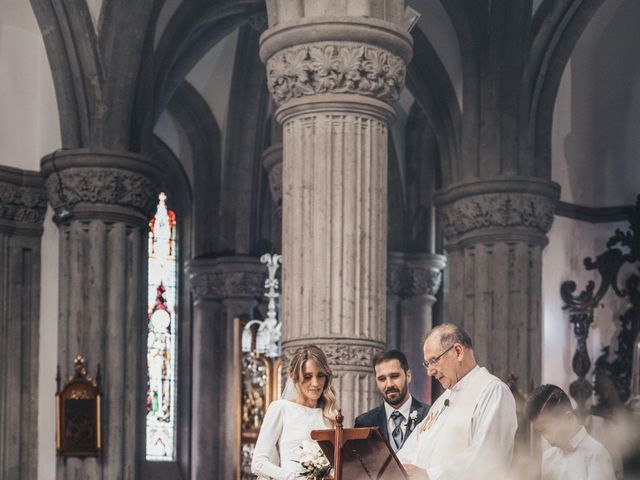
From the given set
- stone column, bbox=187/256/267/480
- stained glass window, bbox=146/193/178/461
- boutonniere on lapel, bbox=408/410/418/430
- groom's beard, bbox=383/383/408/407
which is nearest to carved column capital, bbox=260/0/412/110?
groom's beard, bbox=383/383/408/407

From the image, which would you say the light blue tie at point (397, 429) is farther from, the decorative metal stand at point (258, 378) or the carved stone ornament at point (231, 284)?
the carved stone ornament at point (231, 284)

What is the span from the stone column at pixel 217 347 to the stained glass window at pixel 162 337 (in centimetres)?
79

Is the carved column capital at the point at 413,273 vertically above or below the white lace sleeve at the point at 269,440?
above

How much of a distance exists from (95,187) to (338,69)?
507 cm

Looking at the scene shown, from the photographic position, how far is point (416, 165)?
23.4 metres

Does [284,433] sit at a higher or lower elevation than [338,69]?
lower

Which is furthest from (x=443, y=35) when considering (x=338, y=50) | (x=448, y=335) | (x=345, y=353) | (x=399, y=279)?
(x=448, y=335)

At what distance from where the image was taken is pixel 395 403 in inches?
380

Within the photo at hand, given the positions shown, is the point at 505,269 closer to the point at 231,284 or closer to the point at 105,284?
the point at 105,284

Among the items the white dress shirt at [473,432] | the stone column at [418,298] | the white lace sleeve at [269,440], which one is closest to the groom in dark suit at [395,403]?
the white lace sleeve at [269,440]

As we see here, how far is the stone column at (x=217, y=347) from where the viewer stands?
22672 mm

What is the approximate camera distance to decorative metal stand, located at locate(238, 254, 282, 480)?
65.8 ft

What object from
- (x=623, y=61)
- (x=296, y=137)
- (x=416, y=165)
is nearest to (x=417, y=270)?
(x=416, y=165)

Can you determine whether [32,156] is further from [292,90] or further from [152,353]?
[152,353]
